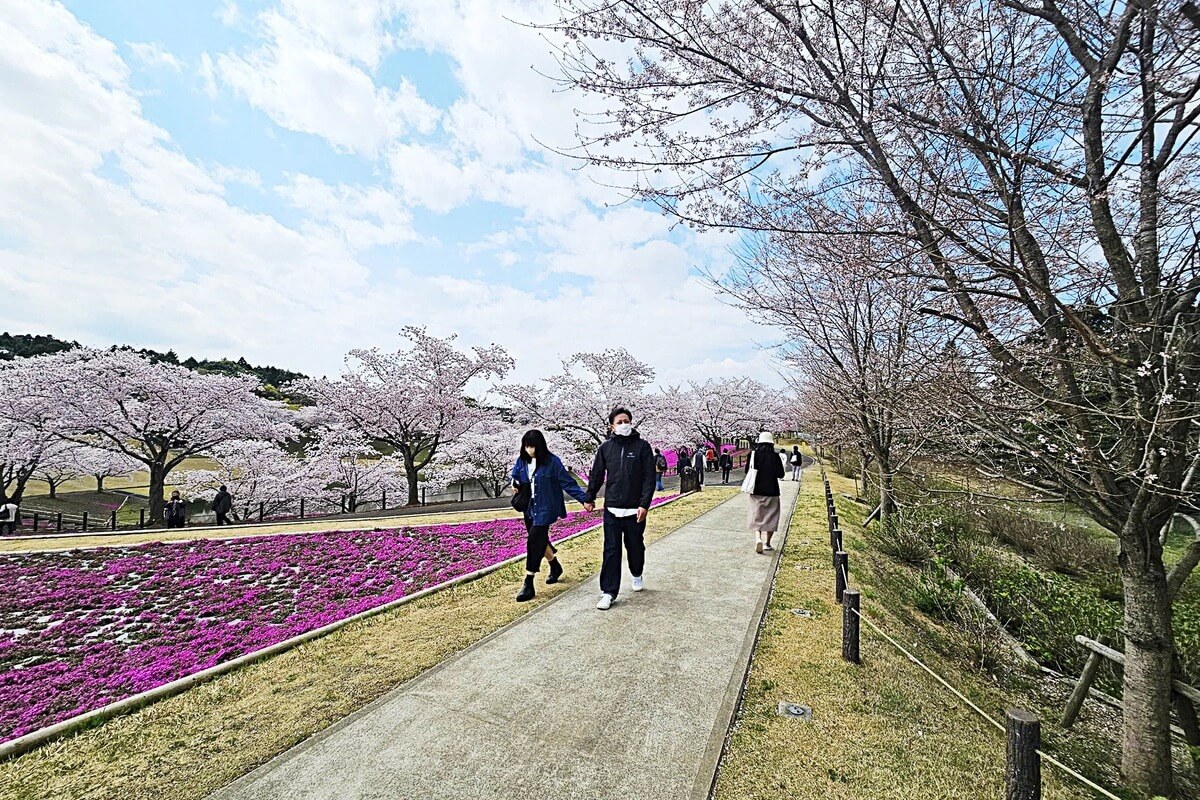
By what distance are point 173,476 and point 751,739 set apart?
3409 centimetres

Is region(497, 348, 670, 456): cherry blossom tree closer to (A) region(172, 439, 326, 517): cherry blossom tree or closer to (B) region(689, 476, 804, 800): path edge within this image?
(A) region(172, 439, 326, 517): cherry blossom tree

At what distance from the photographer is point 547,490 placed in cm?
559

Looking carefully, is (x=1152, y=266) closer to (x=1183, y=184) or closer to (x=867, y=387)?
(x=1183, y=184)

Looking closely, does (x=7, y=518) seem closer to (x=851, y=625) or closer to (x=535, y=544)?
(x=535, y=544)

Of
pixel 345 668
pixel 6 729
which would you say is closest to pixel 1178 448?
pixel 345 668

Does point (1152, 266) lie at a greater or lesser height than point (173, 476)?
greater

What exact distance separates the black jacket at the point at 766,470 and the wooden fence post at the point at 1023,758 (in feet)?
17.3

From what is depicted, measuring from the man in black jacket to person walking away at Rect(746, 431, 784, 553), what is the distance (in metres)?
3.07

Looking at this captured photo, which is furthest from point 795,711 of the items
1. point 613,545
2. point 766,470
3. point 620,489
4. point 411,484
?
point 411,484

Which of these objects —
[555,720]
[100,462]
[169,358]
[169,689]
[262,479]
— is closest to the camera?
[555,720]

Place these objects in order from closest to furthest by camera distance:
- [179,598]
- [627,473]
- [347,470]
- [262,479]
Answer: [627,473]
[179,598]
[262,479]
[347,470]

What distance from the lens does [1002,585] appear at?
27.0 ft

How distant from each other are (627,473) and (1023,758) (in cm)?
339

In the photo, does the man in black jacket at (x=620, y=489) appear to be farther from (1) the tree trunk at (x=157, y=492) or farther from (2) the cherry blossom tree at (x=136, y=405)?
(2) the cherry blossom tree at (x=136, y=405)
